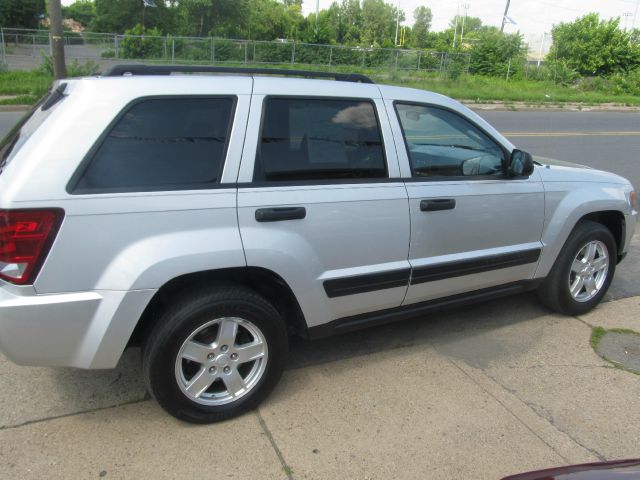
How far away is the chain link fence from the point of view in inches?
919

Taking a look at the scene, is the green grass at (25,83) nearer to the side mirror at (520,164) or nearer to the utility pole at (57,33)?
the utility pole at (57,33)

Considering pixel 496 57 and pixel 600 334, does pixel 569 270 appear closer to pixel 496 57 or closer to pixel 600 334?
pixel 600 334

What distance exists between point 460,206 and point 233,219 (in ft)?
5.10

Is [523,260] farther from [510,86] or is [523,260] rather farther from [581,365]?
[510,86]

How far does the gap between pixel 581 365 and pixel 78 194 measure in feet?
10.8

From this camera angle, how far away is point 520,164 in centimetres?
377

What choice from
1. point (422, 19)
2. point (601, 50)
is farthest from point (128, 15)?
point (422, 19)

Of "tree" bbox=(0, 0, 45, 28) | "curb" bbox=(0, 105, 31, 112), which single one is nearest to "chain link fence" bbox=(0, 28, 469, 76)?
"curb" bbox=(0, 105, 31, 112)

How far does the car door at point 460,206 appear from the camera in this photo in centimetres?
349

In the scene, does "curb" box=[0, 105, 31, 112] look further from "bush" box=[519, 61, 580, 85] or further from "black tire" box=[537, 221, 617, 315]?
"bush" box=[519, 61, 580, 85]

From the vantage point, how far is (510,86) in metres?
29.5

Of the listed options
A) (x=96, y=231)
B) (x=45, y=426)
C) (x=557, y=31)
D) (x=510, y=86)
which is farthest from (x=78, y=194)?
(x=557, y=31)

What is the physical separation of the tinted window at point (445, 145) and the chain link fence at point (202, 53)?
833 inches

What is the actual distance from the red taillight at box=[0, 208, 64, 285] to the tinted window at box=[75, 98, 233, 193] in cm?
20
